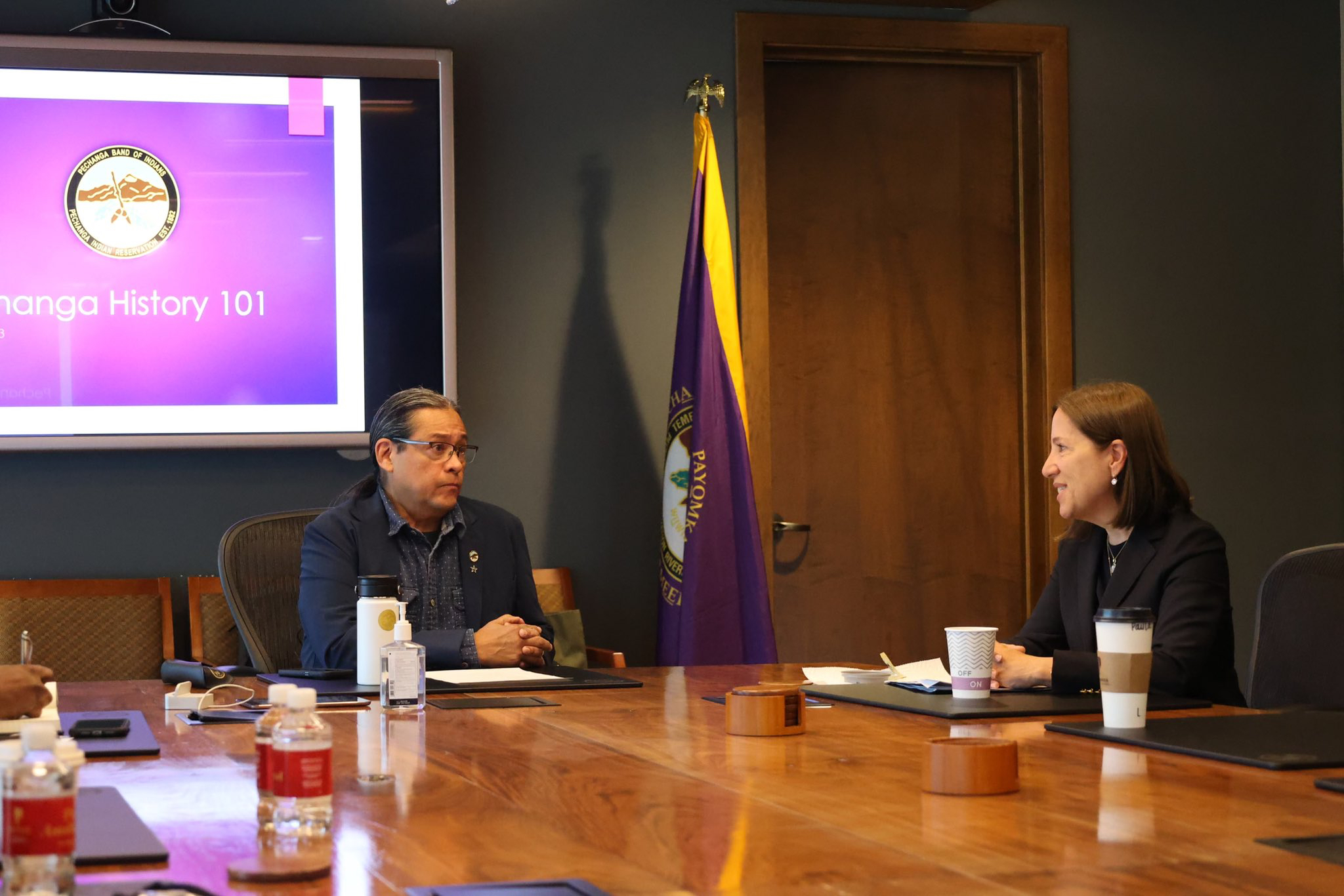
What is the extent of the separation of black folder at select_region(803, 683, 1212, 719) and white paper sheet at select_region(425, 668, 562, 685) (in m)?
0.50

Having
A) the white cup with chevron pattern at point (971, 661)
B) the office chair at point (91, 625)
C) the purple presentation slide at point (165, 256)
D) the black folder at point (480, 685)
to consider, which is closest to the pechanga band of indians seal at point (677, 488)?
the purple presentation slide at point (165, 256)

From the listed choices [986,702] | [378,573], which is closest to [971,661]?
[986,702]

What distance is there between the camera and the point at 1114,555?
275cm

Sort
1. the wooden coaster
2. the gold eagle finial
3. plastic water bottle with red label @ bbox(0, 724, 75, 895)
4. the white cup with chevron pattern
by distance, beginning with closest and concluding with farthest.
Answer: plastic water bottle with red label @ bbox(0, 724, 75, 895)
the wooden coaster
the white cup with chevron pattern
the gold eagle finial

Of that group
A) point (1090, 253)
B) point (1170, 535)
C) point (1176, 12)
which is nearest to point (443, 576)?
point (1170, 535)

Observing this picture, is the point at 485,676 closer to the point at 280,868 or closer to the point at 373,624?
the point at 373,624

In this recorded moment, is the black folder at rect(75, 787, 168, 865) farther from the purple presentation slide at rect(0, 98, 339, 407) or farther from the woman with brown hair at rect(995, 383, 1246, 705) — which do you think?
the purple presentation slide at rect(0, 98, 339, 407)

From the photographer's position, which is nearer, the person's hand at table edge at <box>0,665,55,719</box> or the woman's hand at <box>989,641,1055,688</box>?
the person's hand at table edge at <box>0,665,55,719</box>

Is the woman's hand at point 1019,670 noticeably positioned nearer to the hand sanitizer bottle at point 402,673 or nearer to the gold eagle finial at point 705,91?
the hand sanitizer bottle at point 402,673

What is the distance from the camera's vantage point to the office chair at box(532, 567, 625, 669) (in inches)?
162

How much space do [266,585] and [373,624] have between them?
2.83 feet

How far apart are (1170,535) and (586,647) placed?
2091 mm

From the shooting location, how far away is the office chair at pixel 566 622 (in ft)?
13.5

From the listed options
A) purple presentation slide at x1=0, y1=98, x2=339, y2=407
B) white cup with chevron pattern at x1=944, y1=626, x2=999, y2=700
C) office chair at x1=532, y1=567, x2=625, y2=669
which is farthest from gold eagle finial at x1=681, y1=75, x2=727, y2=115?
white cup with chevron pattern at x1=944, y1=626, x2=999, y2=700
